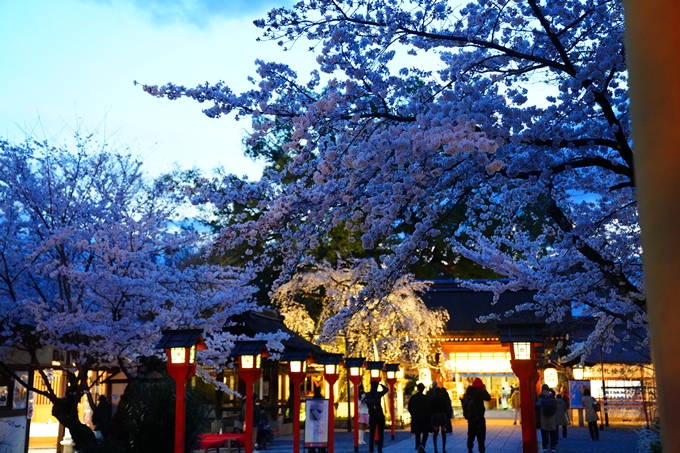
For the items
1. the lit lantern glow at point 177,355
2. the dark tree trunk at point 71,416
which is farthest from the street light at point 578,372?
the lit lantern glow at point 177,355

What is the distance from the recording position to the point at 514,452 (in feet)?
58.2

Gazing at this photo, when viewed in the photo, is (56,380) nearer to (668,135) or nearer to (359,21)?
(359,21)

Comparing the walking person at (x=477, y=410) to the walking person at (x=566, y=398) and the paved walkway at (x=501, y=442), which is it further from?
the walking person at (x=566, y=398)

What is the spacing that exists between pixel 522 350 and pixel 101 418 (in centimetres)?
792

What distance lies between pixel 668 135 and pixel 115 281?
12463 millimetres

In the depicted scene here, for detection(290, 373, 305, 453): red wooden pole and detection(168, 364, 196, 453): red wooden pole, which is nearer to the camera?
detection(168, 364, 196, 453): red wooden pole

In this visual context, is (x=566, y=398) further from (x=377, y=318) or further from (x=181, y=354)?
(x=181, y=354)

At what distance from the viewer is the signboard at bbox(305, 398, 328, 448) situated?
1538 centimetres

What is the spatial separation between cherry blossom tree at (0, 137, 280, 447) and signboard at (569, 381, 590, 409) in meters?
16.2

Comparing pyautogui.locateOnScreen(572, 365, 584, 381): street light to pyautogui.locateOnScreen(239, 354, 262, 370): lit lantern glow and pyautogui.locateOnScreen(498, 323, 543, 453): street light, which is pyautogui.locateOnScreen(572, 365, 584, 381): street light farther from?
pyautogui.locateOnScreen(239, 354, 262, 370): lit lantern glow

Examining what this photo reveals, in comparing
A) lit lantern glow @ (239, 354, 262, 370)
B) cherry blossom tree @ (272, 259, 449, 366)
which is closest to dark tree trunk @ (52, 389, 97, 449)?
lit lantern glow @ (239, 354, 262, 370)

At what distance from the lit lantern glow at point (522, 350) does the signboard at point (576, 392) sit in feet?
48.9

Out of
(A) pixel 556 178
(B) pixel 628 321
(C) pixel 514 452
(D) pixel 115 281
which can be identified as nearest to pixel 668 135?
(A) pixel 556 178

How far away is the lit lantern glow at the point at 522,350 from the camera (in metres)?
12.8
